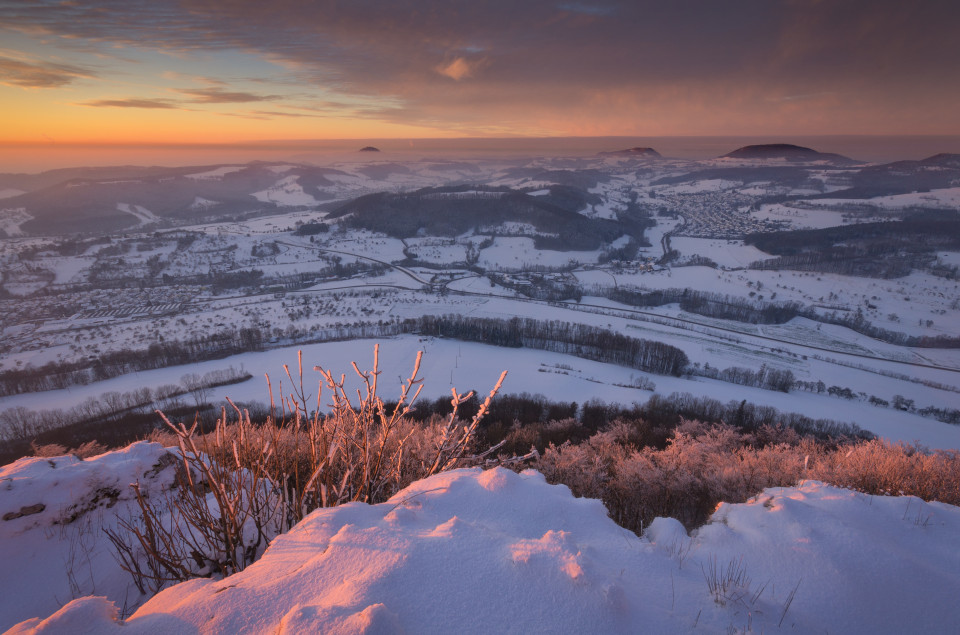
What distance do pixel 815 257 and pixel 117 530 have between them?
11305cm

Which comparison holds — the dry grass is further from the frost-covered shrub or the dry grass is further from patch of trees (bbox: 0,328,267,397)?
patch of trees (bbox: 0,328,267,397)

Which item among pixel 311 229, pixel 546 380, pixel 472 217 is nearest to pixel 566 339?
pixel 546 380

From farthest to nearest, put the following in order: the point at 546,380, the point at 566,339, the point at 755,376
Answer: the point at 566,339
the point at 755,376
the point at 546,380

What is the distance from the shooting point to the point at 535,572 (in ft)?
13.6

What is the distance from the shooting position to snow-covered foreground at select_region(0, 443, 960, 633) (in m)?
3.54

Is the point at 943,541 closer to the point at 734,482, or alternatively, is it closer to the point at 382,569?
the point at 734,482

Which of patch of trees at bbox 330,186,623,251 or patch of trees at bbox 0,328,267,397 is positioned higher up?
patch of trees at bbox 330,186,623,251

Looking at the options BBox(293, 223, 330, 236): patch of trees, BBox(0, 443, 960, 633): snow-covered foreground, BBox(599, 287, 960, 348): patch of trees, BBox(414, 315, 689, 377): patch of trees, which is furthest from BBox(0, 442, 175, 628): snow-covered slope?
BBox(293, 223, 330, 236): patch of trees

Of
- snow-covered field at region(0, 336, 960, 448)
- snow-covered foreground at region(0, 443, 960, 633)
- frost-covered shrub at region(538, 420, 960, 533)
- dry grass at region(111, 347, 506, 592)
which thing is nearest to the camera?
snow-covered foreground at region(0, 443, 960, 633)

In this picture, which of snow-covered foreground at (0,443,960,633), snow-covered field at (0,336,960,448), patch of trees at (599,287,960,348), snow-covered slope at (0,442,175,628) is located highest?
snow-covered foreground at (0,443,960,633)

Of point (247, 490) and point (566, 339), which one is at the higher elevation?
point (247, 490)

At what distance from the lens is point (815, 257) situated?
8694 centimetres

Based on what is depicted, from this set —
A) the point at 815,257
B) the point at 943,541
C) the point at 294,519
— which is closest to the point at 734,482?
the point at 943,541

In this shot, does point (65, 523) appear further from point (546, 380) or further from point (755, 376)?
point (755, 376)
